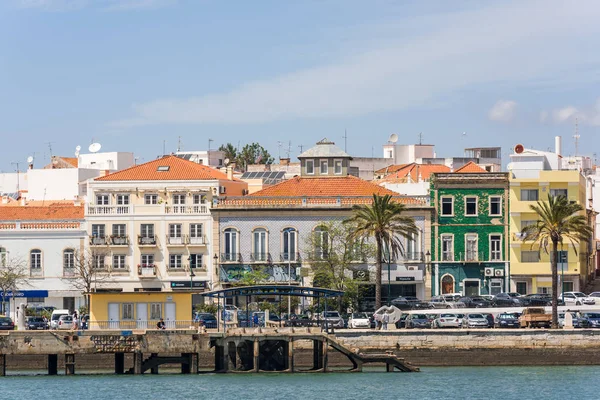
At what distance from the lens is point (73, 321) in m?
89.9

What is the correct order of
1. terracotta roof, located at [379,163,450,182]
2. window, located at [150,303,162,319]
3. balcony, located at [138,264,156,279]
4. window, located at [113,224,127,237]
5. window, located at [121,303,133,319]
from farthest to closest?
terracotta roof, located at [379,163,450,182] → window, located at [113,224,127,237] → balcony, located at [138,264,156,279] → window, located at [150,303,162,319] → window, located at [121,303,133,319]

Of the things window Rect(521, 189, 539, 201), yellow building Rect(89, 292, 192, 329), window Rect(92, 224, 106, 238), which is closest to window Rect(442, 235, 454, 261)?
window Rect(521, 189, 539, 201)

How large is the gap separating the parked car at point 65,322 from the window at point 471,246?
30.7 m

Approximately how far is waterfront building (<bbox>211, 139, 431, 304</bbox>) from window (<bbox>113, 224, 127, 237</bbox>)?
21.4 ft

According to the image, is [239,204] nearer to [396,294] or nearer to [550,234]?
[396,294]

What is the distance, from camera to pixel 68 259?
112375 mm

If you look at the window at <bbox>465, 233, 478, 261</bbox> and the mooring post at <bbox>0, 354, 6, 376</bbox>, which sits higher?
the window at <bbox>465, 233, 478, 261</bbox>

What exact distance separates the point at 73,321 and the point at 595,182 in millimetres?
67129

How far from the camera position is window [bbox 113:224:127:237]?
11212 cm

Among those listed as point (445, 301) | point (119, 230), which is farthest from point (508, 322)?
point (119, 230)

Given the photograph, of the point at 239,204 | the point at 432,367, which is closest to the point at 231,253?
the point at 239,204

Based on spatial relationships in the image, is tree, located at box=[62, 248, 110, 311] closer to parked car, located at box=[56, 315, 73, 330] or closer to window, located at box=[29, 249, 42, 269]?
window, located at box=[29, 249, 42, 269]

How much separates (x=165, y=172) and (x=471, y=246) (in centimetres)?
2296

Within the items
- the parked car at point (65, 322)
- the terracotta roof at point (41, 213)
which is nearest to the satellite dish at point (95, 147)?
the terracotta roof at point (41, 213)
